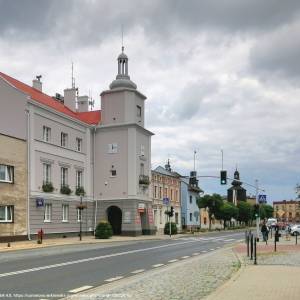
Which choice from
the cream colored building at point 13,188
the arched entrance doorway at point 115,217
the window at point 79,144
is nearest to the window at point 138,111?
the window at point 79,144

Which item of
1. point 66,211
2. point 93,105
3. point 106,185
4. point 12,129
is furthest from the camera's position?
point 93,105

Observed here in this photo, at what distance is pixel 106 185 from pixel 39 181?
39.6 ft

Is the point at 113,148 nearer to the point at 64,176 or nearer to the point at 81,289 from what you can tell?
the point at 64,176

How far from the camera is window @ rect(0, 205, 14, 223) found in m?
41.8

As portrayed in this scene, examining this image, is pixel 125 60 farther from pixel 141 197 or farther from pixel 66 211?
pixel 66 211

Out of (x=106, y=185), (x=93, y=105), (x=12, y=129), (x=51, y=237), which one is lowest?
(x=51, y=237)

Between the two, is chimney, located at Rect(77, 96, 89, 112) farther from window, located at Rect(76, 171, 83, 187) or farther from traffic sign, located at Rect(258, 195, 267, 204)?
traffic sign, located at Rect(258, 195, 267, 204)

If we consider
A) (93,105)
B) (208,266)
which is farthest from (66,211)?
(208,266)

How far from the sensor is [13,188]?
42875 mm

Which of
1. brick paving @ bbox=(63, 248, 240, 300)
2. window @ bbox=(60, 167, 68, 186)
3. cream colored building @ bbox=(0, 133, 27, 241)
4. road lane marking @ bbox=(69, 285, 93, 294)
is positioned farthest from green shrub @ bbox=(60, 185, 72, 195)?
road lane marking @ bbox=(69, 285, 93, 294)

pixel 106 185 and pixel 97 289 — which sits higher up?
pixel 106 185

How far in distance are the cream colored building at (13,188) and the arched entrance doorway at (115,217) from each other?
15585mm

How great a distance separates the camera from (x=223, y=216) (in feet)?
319

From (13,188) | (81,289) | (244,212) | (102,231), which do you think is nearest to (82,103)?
(102,231)
